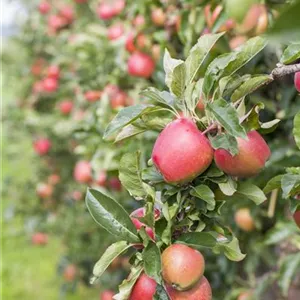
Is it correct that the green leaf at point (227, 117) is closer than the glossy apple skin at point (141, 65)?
Yes

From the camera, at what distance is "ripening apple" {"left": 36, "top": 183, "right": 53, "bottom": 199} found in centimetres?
347

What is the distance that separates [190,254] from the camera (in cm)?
71

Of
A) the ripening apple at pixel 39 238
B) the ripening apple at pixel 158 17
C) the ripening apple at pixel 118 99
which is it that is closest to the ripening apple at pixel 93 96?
the ripening apple at pixel 118 99

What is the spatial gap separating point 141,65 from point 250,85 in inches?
40.2

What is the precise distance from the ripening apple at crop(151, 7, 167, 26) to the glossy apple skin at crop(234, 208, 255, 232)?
1.74ft

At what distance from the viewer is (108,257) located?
2.38 feet

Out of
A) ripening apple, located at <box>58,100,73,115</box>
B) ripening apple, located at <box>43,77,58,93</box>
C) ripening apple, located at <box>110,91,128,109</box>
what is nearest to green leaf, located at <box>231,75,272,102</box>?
ripening apple, located at <box>110,91,128,109</box>

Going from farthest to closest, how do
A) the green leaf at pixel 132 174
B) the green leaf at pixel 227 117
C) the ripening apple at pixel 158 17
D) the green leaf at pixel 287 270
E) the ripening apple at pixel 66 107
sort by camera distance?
the ripening apple at pixel 66 107 → the ripening apple at pixel 158 17 → the green leaf at pixel 287 270 → the green leaf at pixel 132 174 → the green leaf at pixel 227 117

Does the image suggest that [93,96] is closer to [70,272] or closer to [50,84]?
[50,84]

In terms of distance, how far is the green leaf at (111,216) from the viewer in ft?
2.40

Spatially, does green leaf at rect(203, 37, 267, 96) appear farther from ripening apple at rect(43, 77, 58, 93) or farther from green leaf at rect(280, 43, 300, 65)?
ripening apple at rect(43, 77, 58, 93)

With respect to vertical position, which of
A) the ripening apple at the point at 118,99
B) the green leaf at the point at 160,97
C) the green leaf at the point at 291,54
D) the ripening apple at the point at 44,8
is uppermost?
the green leaf at the point at 291,54

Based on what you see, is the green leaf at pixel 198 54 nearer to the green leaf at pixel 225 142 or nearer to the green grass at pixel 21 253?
the green leaf at pixel 225 142

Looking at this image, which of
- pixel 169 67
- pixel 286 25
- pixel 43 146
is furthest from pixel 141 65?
pixel 43 146
